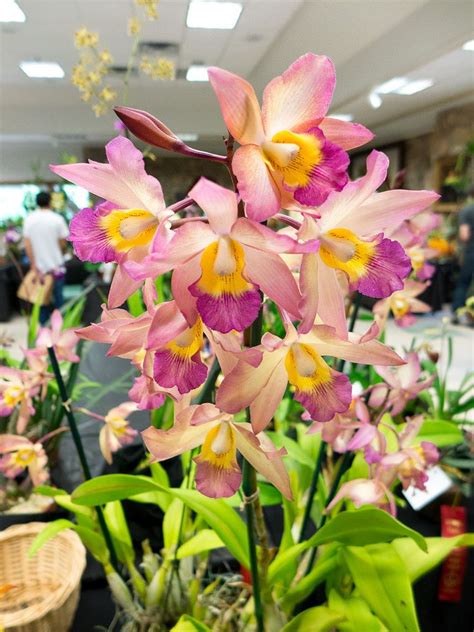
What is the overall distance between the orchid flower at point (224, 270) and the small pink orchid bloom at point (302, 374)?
0.05 m

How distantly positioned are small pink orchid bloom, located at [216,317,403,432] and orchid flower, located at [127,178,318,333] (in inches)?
1.9

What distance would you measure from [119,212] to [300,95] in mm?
144

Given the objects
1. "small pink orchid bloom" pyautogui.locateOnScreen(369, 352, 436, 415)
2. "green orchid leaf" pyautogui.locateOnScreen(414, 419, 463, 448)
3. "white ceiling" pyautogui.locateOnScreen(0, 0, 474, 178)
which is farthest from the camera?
"white ceiling" pyautogui.locateOnScreen(0, 0, 474, 178)

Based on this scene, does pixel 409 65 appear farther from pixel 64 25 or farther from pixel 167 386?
pixel 167 386

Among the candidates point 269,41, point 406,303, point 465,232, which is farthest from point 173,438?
point 465,232

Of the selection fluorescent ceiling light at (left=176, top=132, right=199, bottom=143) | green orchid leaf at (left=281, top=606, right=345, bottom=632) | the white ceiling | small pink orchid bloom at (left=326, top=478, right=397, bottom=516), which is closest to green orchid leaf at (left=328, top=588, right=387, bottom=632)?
green orchid leaf at (left=281, top=606, right=345, bottom=632)

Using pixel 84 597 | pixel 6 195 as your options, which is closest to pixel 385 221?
pixel 84 597

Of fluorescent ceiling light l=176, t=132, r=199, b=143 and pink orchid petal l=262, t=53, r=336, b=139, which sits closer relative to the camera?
pink orchid petal l=262, t=53, r=336, b=139

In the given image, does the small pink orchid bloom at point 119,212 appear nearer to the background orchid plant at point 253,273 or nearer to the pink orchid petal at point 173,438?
the background orchid plant at point 253,273

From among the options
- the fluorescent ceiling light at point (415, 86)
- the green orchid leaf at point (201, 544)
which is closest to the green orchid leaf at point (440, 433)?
the green orchid leaf at point (201, 544)

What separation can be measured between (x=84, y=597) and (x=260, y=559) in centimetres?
45

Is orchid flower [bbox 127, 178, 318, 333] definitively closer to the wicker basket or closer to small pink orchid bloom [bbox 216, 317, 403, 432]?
small pink orchid bloom [bbox 216, 317, 403, 432]

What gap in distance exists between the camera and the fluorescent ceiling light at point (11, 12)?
233cm

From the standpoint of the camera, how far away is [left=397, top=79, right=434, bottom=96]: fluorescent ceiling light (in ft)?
17.3
